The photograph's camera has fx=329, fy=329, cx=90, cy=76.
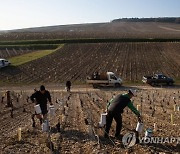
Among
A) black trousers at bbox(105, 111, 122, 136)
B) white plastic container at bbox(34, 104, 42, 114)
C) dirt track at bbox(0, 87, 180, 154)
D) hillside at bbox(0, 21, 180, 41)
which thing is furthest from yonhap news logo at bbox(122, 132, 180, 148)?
hillside at bbox(0, 21, 180, 41)

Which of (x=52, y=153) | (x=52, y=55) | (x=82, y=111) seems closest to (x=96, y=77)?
(x=82, y=111)

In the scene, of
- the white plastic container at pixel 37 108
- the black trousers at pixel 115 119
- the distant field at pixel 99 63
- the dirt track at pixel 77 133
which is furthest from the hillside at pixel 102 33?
the black trousers at pixel 115 119

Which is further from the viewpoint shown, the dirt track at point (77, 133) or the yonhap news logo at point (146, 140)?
the yonhap news logo at point (146, 140)

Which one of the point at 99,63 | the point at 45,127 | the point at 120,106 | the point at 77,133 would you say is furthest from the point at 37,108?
the point at 99,63

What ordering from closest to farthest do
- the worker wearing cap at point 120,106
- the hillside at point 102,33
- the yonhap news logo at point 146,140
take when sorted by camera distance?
the yonhap news logo at point 146,140 < the worker wearing cap at point 120,106 < the hillside at point 102,33

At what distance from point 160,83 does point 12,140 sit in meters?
24.8

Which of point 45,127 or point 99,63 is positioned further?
point 99,63

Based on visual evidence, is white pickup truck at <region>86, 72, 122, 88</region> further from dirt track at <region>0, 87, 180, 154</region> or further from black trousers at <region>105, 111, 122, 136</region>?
black trousers at <region>105, 111, 122, 136</region>

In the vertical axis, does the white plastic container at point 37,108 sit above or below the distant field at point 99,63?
above

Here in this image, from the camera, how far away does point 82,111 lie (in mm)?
17438

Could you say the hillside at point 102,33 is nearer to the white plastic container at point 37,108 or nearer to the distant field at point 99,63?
the distant field at point 99,63

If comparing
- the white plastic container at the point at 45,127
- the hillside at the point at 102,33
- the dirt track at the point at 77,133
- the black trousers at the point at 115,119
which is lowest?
the dirt track at the point at 77,133

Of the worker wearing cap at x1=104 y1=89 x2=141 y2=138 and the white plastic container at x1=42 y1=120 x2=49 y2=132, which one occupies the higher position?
the worker wearing cap at x1=104 y1=89 x2=141 y2=138

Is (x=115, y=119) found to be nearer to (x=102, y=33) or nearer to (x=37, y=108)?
(x=37, y=108)
